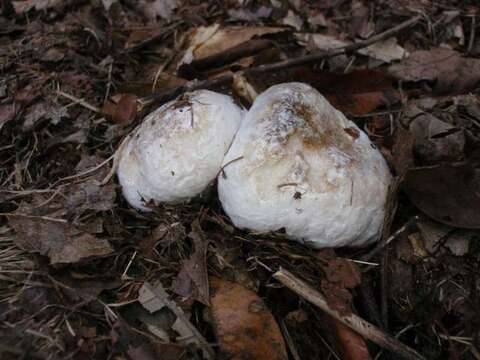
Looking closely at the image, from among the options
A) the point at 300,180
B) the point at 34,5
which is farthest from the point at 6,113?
the point at 300,180

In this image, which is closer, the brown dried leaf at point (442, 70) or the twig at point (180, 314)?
the twig at point (180, 314)

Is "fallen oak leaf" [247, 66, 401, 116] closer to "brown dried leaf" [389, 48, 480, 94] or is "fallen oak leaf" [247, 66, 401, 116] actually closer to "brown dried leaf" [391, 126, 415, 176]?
"brown dried leaf" [389, 48, 480, 94]

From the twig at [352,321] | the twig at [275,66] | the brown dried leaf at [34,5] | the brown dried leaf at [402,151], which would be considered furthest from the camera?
the brown dried leaf at [34,5]

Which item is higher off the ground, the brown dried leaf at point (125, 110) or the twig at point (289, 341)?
the brown dried leaf at point (125, 110)

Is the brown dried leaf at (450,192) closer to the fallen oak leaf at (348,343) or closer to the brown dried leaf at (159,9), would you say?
the fallen oak leaf at (348,343)

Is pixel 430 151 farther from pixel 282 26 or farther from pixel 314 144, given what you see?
pixel 282 26

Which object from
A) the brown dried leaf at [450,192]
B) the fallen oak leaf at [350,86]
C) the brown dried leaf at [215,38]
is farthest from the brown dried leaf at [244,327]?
the brown dried leaf at [215,38]

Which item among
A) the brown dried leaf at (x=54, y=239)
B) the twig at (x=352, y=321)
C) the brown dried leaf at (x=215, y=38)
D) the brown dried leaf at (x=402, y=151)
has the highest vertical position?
the brown dried leaf at (x=215, y=38)
